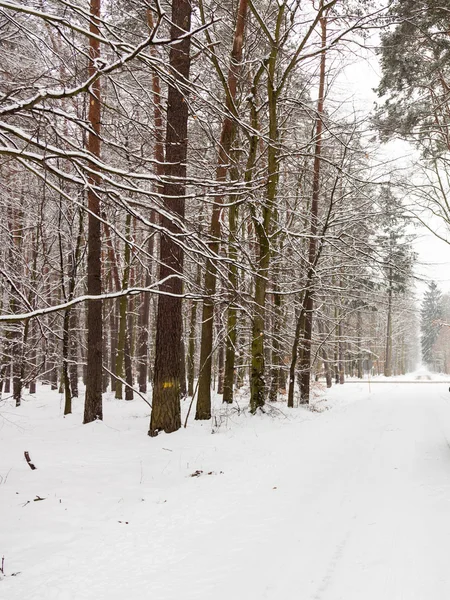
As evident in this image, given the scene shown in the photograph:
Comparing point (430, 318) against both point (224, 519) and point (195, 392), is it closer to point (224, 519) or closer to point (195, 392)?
point (195, 392)

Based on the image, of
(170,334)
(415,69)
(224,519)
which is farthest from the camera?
(415,69)

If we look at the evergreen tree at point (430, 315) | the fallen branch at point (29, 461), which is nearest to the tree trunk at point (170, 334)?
the fallen branch at point (29, 461)

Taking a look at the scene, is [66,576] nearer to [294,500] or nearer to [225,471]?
[294,500]

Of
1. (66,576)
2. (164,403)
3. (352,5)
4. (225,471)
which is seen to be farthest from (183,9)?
(66,576)

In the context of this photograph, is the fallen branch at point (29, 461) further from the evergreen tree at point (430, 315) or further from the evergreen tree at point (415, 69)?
the evergreen tree at point (430, 315)

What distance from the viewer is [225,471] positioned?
554 cm

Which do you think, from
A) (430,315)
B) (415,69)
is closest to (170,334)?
(415,69)

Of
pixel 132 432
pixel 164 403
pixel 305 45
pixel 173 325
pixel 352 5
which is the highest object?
pixel 352 5

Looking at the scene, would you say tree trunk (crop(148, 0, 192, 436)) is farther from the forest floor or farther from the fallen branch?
the fallen branch

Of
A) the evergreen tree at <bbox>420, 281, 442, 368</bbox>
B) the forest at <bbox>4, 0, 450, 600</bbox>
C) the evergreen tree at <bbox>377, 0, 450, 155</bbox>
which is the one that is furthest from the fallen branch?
the evergreen tree at <bbox>420, 281, 442, 368</bbox>

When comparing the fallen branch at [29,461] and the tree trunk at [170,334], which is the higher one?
the tree trunk at [170,334]

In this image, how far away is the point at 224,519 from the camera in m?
3.92

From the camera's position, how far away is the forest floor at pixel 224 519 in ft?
9.23

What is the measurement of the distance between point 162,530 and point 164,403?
165 inches
